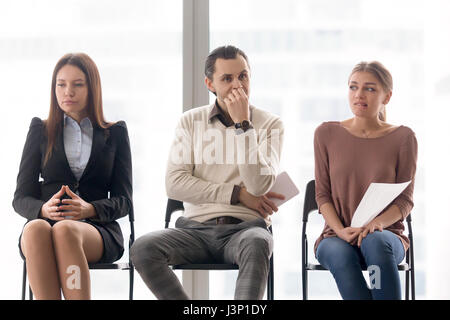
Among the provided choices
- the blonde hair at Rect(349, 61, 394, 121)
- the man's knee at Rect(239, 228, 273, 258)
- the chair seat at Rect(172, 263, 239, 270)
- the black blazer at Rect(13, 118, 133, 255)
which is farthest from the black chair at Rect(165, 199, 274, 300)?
the blonde hair at Rect(349, 61, 394, 121)

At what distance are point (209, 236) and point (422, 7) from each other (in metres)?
1.73

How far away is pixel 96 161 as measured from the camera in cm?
246

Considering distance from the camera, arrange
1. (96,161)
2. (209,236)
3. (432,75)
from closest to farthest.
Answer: (209,236) → (96,161) → (432,75)

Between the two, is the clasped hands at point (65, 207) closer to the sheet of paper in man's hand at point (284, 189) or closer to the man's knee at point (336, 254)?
the sheet of paper in man's hand at point (284, 189)

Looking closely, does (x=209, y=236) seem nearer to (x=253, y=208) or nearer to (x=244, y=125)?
(x=253, y=208)

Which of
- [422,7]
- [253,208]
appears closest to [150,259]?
[253,208]

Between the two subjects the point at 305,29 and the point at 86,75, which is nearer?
the point at 86,75

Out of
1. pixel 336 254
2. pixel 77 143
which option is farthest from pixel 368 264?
pixel 77 143

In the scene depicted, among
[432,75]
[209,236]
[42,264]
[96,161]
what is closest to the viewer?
[42,264]

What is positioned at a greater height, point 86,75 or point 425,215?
point 86,75

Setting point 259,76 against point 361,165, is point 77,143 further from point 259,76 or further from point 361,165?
point 361,165

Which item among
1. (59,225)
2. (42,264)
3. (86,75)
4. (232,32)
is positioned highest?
(232,32)

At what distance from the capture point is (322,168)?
8.05 ft

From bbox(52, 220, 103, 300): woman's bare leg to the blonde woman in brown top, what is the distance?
3.12 ft
